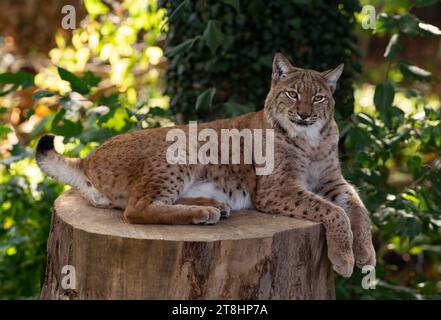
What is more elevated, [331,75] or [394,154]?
[331,75]

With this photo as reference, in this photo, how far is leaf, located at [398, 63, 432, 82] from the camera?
495 centimetres

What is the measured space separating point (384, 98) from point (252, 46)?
3.67ft

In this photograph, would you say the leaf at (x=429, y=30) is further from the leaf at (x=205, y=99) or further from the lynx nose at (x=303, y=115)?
the leaf at (x=205, y=99)

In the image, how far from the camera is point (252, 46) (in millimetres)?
5363

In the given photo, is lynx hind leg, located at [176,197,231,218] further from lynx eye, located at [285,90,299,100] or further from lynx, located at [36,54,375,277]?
lynx eye, located at [285,90,299,100]

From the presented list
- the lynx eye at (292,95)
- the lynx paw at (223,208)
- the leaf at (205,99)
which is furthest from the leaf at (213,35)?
the lynx paw at (223,208)

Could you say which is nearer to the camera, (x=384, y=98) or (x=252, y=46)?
(x=384, y=98)

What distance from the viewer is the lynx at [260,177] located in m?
3.68

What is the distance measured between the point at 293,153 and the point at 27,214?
2.15 meters

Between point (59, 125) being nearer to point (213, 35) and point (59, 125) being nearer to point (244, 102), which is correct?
point (213, 35)

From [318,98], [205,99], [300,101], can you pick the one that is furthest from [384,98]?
[205,99]

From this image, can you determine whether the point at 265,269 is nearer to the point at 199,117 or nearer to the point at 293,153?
the point at 293,153

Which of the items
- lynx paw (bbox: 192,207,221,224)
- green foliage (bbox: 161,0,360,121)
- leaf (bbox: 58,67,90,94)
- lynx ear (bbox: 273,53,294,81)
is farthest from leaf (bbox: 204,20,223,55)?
lynx paw (bbox: 192,207,221,224)

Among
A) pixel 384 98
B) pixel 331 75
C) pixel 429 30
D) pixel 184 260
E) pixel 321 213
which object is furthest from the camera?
pixel 384 98
